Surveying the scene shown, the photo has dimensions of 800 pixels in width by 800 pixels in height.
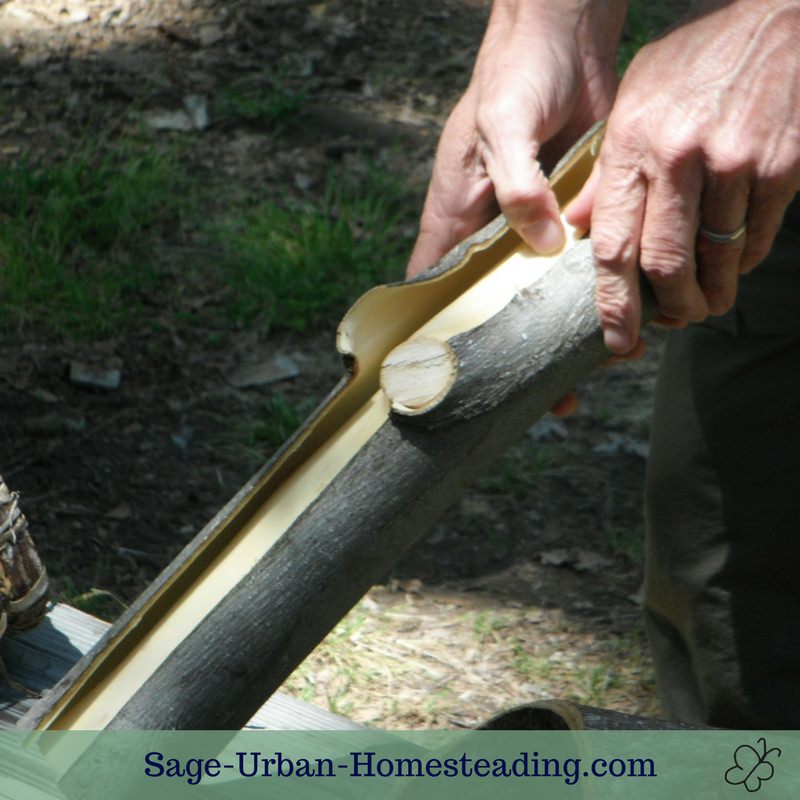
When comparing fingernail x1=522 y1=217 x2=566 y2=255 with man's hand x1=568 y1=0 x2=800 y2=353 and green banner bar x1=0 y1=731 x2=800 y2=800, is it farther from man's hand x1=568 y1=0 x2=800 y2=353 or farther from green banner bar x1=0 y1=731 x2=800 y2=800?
green banner bar x1=0 y1=731 x2=800 y2=800

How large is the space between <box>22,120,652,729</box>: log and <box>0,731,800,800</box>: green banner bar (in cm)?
5

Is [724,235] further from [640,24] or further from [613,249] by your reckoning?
[640,24]

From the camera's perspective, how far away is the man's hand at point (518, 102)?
1830 mm

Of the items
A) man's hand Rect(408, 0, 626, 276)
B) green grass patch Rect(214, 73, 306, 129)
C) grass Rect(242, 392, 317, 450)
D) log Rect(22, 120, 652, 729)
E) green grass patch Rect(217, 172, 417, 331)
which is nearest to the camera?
log Rect(22, 120, 652, 729)

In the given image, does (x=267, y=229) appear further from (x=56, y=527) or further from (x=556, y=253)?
(x=556, y=253)

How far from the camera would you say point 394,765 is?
5.90 feet

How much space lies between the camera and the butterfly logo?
1.52 meters

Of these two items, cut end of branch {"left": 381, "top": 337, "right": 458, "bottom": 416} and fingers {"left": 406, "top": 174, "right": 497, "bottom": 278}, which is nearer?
Answer: cut end of branch {"left": 381, "top": 337, "right": 458, "bottom": 416}

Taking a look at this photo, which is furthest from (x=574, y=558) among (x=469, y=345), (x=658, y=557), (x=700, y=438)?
(x=469, y=345)

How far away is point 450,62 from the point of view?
490 centimetres

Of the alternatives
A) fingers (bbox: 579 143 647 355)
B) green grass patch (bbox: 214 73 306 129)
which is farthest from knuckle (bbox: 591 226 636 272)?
green grass patch (bbox: 214 73 306 129)

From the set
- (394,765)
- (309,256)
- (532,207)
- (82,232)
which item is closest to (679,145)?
(532,207)

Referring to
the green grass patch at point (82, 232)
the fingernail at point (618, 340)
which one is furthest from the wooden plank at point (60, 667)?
the green grass patch at point (82, 232)

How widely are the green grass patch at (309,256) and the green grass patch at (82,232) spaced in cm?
26
